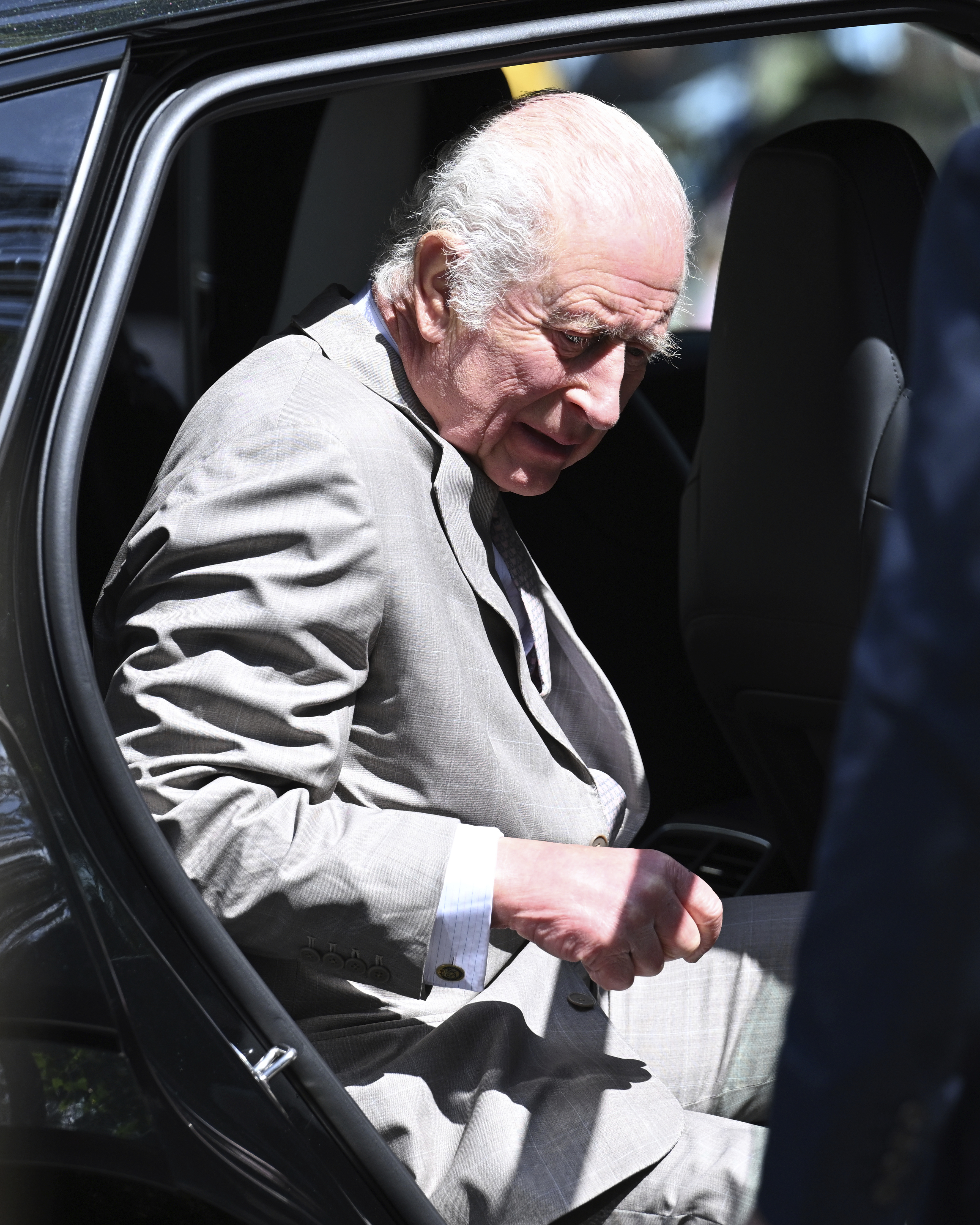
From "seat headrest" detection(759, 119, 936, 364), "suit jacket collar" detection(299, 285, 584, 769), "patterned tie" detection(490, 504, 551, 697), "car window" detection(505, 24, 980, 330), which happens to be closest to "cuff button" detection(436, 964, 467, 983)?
"suit jacket collar" detection(299, 285, 584, 769)

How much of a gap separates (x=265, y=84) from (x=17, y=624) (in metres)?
0.53

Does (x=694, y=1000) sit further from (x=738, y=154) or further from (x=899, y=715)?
(x=738, y=154)

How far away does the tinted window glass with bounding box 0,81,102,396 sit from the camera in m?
1.01

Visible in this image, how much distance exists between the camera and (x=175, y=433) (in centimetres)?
236

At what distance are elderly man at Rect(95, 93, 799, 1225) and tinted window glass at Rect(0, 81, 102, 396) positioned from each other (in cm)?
28

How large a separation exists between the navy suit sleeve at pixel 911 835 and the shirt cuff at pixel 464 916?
64cm

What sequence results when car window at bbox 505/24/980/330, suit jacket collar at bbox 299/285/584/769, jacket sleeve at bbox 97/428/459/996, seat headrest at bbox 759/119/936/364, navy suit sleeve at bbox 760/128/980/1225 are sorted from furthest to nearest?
car window at bbox 505/24/980/330 → seat headrest at bbox 759/119/936/364 → suit jacket collar at bbox 299/285/584/769 → jacket sleeve at bbox 97/428/459/996 → navy suit sleeve at bbox 760/128/980/1225

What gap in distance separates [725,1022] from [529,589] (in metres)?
0.59

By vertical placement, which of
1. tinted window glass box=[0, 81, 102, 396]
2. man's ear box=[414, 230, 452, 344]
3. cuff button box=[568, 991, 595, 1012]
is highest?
tinted window glass box=[0, 81, 102, 396]

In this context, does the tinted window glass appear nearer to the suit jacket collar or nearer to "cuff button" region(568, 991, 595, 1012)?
the suit jacket collar

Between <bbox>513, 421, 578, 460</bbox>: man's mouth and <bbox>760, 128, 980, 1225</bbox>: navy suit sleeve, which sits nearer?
<bbox>760, 128, 980, 1225</bbox>: navy suit sleeve

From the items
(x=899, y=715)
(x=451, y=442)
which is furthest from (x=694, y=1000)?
(x=899, y=715)

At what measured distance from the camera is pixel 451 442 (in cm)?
153

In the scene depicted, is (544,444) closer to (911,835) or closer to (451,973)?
(451,973)
